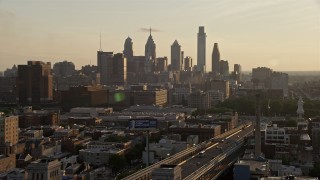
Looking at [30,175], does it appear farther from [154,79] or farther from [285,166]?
[154,79]

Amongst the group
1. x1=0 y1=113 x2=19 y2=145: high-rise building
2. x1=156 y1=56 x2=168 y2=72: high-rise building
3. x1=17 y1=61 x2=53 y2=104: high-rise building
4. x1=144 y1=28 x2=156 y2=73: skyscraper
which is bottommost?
x1=0 y1=113 x2=19 y2=145: high-rise building

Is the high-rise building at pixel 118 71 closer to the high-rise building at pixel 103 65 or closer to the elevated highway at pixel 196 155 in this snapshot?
the high-rise building at pixel 103 65

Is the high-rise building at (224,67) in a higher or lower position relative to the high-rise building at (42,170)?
higher

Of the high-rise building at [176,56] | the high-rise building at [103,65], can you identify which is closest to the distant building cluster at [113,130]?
the high-rise building at [103,65]

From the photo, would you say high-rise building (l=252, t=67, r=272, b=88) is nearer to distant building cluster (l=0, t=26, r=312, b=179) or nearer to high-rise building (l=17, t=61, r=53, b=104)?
distant building cluster (l=0, t=26, r=312, b=179)

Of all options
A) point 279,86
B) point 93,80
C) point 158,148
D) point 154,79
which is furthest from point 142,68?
point 158,148

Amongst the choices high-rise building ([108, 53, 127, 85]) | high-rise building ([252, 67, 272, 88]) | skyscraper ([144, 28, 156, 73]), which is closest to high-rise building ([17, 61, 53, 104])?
high-rise building ([108, 53, 127, 85])

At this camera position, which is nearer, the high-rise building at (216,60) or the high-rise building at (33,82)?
the high-rise building at (33,82)
